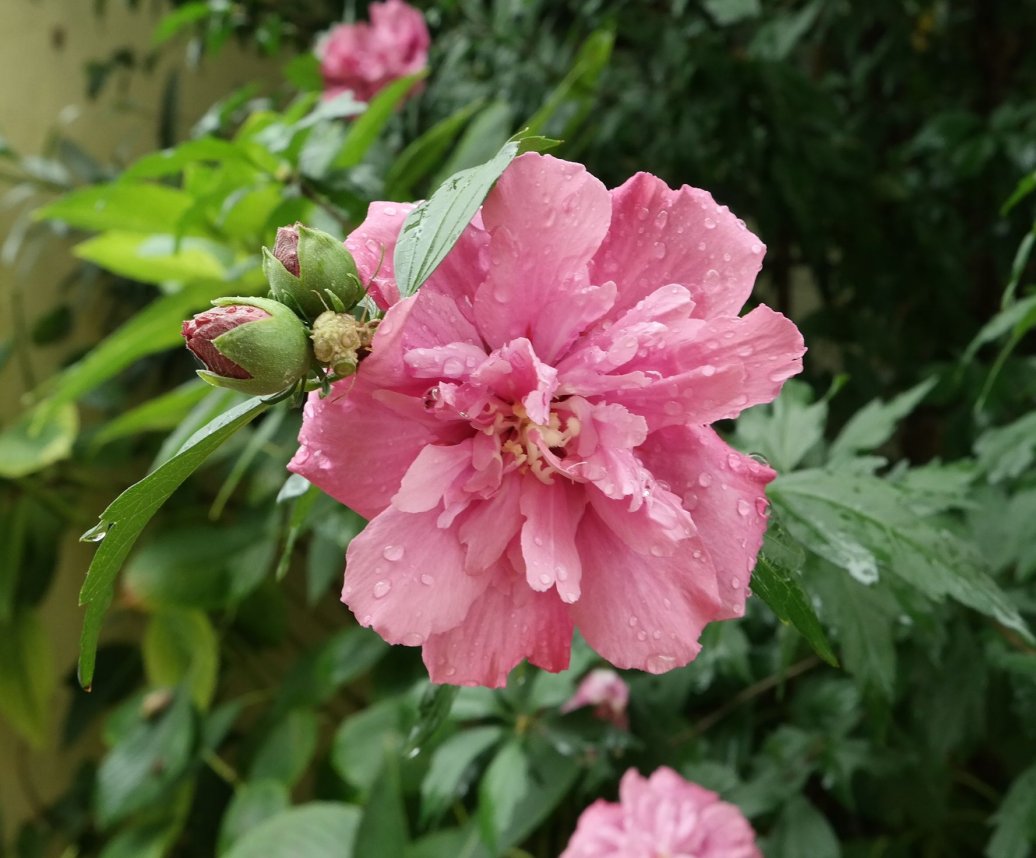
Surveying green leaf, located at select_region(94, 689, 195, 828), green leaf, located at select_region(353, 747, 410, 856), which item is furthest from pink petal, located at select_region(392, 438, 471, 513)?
green leaf, located at select_region(94, 689, 195, 828)

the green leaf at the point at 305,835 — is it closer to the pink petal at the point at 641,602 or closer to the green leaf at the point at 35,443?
the green leaf at the point at 35,443

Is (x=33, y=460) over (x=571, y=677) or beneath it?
beneath

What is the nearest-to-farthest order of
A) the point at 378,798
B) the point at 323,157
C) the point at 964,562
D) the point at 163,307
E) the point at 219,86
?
the point at 964,562
the point at 323,157
the point at 163,307
the point at 378,798
the point at 219,86

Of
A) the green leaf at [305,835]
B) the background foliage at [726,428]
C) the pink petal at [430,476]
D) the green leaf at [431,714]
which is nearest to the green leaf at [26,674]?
the background foliage at [726,428]

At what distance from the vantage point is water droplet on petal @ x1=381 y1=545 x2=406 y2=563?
0.93 ft

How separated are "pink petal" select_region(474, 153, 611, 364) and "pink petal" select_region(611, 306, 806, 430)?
0.03m

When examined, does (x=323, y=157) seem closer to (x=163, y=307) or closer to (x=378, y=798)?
(x=163, y=307)

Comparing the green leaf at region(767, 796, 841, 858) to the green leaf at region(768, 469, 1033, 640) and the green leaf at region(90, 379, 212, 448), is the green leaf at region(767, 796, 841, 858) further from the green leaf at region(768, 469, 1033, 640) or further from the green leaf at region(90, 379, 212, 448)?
the green leaf at region(90, 379, 212, 448)

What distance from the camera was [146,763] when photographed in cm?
122

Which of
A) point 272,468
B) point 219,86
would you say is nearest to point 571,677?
point 272,468

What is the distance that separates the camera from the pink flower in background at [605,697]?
2.25ft

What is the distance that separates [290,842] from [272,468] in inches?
16.2

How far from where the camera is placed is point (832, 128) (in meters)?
0.96

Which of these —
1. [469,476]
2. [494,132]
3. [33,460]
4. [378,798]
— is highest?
[469,476]
